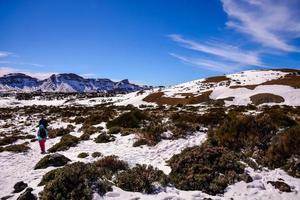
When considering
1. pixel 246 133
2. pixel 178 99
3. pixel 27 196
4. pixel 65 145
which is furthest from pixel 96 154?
pixel 178 99

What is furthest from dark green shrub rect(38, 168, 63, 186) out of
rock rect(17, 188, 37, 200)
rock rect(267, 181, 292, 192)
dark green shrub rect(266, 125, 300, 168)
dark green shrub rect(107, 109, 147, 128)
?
dark green shrub rect(107, 109, 147, 128)

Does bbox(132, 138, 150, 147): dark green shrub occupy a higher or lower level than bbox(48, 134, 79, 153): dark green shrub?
higher

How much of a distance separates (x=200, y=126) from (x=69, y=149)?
30.0ft

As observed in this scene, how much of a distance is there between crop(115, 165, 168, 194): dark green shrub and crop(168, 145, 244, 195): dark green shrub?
479 millimetres

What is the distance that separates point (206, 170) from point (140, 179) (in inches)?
98.3

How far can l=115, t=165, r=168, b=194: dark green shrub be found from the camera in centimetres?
980

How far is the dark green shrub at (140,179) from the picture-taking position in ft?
32.2

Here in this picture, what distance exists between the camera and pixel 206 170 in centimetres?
1080

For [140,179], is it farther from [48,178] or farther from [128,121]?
[128,121]

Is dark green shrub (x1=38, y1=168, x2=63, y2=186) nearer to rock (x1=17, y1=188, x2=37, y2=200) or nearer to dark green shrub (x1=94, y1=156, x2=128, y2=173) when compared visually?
rock (x1=17, y1=188, x2=37, y2=200)

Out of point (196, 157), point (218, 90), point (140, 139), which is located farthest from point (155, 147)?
point (218, 90)

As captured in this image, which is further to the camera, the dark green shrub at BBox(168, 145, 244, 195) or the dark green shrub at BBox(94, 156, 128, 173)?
the dark green shrub at BBox(94, 156, 128, 173)

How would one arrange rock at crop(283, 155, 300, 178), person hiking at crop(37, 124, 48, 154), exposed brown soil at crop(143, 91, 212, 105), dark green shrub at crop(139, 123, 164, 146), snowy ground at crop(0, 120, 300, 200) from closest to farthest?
snowy ground at crop(0, 120, 300, 200) → rock at crop(283, 155, 300, 178) → dark green shrub at crop(139, 123, 164, 146) → person hiking at crop(37, 124, 48, 154) → exposed brown soil at crop(143, 91, 212, 105)

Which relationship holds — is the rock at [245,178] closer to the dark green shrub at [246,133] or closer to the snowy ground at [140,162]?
the snowy ground at [140,162]
